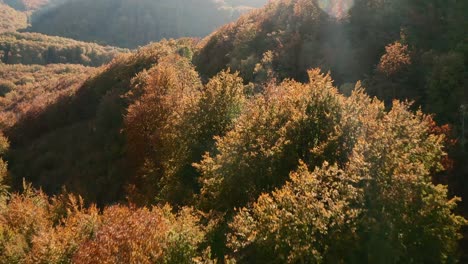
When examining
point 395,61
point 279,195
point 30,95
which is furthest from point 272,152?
point 30,95

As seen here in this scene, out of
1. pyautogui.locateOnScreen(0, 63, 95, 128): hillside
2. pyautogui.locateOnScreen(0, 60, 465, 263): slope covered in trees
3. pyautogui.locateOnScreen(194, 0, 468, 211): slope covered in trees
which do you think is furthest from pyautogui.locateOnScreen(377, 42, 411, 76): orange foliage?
pyautogui.locateOnScreen(0, 63, 95, 128): hillside

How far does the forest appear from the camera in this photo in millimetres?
21891

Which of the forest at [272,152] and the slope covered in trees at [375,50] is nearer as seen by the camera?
the forest at [272,152]

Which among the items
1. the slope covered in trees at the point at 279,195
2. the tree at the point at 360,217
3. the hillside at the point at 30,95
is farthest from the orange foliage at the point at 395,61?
the hillside at the point at 30,95

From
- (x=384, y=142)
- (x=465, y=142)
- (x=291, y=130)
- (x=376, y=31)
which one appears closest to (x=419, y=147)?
(x=384, y=142)

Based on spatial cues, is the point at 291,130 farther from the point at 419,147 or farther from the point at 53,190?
the point at 53,190

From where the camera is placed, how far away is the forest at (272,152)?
21.9 m

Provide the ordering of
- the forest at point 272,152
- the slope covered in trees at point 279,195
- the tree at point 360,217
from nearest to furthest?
the tree at point 360,217, the slope covered in trees at point 279,195, the forest at point 272,152

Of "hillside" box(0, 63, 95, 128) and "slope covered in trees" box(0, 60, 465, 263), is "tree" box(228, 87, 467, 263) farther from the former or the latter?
"hillside" box(0, 63, 95, 128)

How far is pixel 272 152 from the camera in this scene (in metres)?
27.9

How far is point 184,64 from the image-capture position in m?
66.2

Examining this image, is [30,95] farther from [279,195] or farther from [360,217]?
[360,217]

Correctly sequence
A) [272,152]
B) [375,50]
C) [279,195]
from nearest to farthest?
[279,195], [272,152], [375,50]

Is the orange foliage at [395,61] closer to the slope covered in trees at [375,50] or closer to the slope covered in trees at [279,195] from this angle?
the slope covered in trees at [375,50]
